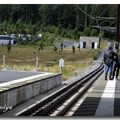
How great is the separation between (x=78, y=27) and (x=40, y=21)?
155cm

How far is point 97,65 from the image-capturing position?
22.2m

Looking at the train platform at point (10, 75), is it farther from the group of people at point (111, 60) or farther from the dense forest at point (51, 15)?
the group of people at point (111, 60)

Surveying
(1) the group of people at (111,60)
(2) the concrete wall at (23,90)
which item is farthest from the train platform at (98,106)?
(1) the group of people at (111,60)

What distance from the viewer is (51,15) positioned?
29.8ft

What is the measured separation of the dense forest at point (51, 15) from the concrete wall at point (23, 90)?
171cm

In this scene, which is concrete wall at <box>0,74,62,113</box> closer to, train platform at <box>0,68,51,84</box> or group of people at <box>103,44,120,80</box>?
train platform at <box>0,68,51,84</box>

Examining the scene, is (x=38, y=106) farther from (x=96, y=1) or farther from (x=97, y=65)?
(x=97, y=65)

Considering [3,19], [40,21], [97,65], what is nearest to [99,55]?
[97,65]

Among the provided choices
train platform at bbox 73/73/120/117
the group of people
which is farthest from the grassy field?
the group of people

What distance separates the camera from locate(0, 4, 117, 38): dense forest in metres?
8.04

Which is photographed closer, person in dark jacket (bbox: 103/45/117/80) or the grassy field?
person in dark jacket (bbox: 103/45/117/80)

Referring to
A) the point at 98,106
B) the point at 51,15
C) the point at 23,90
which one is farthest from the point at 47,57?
the point at 98,106

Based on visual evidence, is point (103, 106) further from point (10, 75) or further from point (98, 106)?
point (10, 75)

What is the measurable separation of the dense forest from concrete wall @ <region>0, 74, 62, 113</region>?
1708 mm
